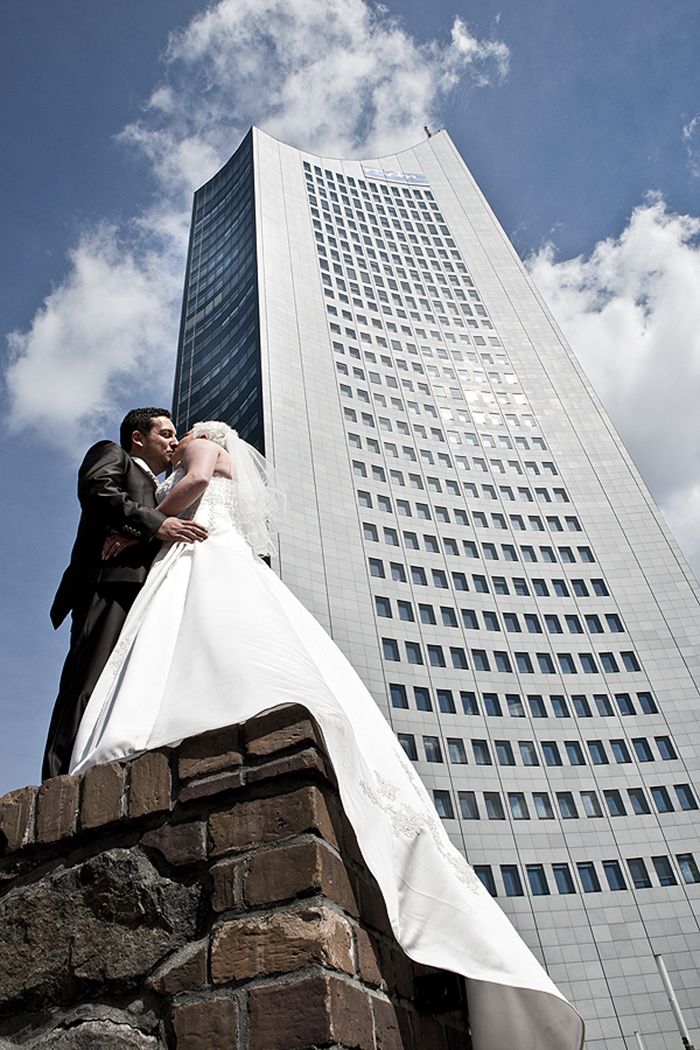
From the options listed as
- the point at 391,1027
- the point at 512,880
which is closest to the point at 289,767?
the point at 391,1027

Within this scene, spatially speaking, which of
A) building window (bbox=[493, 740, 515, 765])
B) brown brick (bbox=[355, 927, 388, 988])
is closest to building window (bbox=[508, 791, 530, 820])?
building window (bbox=[493, 740, 515, 765])

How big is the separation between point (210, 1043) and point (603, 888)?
120ft

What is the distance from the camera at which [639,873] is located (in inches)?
1238

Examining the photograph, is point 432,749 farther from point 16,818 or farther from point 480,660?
point 16,818

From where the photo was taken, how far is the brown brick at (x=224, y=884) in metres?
1.25

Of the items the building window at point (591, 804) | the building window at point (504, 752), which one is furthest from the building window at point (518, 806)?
the building window at point (591, 804)

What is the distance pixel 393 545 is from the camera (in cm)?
4066

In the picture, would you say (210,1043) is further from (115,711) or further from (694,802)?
(694,802)

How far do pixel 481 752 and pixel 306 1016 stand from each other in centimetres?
3563

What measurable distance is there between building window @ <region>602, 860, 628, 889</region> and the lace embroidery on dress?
36.2 meters

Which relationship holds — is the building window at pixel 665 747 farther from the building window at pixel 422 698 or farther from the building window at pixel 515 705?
the building window at pixel 422 698

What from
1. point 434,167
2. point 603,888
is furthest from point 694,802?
point 434,167

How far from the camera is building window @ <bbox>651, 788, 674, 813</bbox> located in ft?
110

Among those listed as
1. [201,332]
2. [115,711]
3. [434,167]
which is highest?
[434,167]
